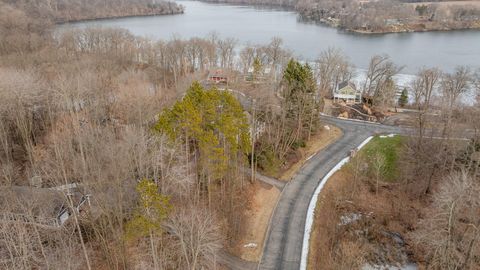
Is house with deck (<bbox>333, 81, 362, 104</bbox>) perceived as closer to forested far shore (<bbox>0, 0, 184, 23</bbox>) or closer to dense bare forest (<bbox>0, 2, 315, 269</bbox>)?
dense bare forest (<bbox>0, 2, 315, 269</bbox>)

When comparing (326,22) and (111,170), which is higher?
(326,22)

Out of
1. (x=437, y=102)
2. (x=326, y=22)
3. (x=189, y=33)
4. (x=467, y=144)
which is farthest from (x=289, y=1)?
(x=467, y=144)

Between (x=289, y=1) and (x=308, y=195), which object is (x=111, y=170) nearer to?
(x=308, y=195)

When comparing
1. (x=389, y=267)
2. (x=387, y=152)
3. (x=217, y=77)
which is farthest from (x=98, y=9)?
(x=389, y=267)

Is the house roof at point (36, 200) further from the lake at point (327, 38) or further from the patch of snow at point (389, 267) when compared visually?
the lake at point (327, 38)

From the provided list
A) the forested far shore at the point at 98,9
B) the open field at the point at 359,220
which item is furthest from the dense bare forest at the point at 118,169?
the forested far shore at the point at 98,9

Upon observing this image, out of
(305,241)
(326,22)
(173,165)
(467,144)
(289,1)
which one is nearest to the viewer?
(305,241)

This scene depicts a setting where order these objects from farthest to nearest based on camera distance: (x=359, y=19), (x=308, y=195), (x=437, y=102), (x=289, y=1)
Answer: (x=289, y=1), (x=359, y=19), (x=437, y=102), (x=308, y=195)
